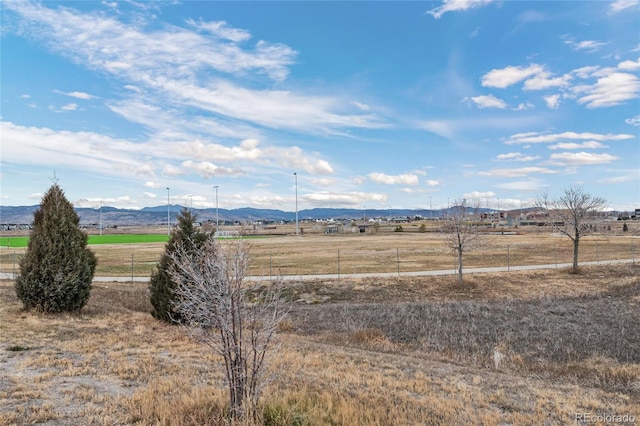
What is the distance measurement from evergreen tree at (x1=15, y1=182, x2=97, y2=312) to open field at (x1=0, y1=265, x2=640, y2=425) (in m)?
0.73

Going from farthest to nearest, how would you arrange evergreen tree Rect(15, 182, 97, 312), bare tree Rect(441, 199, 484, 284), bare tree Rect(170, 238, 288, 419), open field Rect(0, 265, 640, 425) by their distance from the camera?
bare tree Rect(441, 199, 484, 284) < evergreen tree Rect(15, 182, 97, 312) < open field Rect(0, 265, 640, 425) < bare tree Rect(170, 238, 288, 419)

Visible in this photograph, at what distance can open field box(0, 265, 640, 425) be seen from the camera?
241 inches

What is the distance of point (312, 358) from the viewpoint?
34.1 ft

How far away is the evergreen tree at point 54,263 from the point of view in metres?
13.8

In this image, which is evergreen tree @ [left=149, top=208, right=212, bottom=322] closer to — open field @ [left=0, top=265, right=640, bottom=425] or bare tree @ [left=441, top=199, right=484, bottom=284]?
open field @ [left=0, top=265, right=640, bottom=425]

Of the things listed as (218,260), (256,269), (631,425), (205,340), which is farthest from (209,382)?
(256,269)

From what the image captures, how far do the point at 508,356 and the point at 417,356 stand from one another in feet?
9.33

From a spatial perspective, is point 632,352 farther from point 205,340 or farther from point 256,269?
point 256,269

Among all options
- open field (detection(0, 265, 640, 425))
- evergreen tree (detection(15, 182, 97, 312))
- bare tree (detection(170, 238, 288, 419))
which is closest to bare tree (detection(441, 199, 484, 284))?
open field (detection(0, 265, 640, 425))

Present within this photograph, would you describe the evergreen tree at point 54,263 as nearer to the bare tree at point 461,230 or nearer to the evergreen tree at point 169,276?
the evergreen tree at point 169,276

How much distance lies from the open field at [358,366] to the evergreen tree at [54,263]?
0.73m

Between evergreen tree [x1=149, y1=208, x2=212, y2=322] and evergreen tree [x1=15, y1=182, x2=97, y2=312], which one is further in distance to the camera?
evergreen tree [x1=149, y1=208, x2=212, y2=322]

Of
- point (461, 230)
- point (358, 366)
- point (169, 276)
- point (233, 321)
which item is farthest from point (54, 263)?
point (461, 230)

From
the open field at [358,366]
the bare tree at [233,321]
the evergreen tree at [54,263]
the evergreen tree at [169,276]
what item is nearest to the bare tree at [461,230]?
the open field at [358,366]
